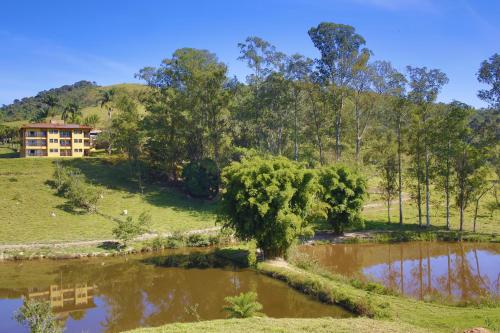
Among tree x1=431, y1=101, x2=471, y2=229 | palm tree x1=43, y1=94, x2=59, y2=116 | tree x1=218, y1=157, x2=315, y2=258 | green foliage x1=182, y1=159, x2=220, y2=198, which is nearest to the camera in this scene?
tree x1=218, y1=157, x2=315, y2=258

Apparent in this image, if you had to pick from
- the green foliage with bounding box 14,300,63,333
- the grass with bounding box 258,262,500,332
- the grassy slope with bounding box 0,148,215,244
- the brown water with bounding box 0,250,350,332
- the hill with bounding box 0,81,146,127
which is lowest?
the brown water with bounding box 0,250,350,332

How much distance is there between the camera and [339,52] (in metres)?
49.7

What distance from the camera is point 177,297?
26281 millimetres

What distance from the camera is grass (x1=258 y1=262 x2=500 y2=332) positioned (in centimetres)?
1844

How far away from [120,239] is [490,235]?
1443 inches

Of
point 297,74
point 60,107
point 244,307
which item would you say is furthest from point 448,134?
point 60,107

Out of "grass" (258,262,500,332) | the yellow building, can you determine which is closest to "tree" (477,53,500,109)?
"grass" (258,262,500,332)

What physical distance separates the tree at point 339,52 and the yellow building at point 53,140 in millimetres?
46281

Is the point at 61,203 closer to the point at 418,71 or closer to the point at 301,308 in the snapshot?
the point at 301,308

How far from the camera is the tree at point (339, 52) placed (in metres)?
49.0

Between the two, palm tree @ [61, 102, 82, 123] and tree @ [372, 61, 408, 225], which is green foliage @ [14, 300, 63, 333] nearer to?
tree @ [372, 61, 408, 225]

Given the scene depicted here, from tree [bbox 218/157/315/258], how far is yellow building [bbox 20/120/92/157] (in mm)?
50575

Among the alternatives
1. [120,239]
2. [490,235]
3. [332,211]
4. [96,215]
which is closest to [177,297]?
[120,239]

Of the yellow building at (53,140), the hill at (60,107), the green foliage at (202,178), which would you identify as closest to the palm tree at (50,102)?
the hill at (60,107)
